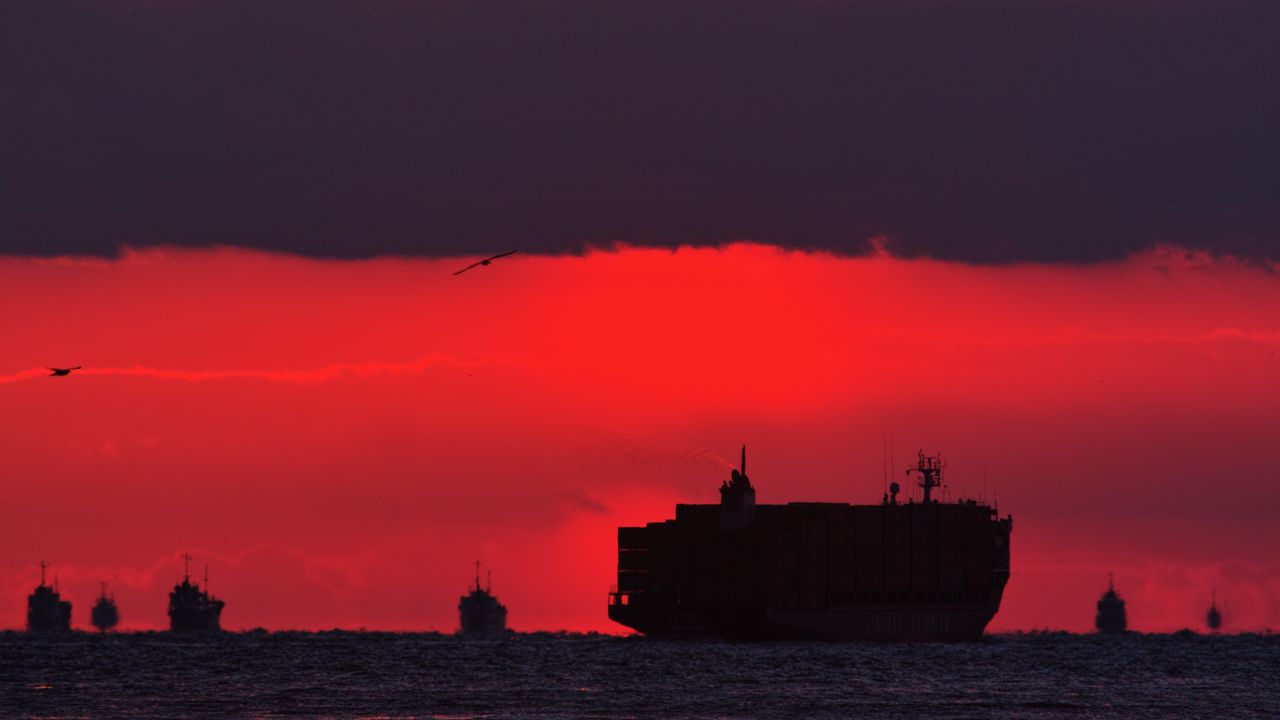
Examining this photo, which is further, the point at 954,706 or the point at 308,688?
the point at 308,688

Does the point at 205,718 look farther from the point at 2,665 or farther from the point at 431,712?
the point at 2,665

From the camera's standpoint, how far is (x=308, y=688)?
451 feet

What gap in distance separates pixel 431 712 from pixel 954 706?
93.5 ft

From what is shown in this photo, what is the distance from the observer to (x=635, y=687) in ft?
449

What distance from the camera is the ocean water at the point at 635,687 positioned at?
118 metres

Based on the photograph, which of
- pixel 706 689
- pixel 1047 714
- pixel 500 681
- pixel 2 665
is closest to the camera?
pixel 1047 714

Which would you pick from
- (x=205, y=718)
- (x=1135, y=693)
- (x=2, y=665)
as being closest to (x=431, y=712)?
(x=205, y=718)

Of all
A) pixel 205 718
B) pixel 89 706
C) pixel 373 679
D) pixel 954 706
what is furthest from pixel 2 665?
pixel 954 706

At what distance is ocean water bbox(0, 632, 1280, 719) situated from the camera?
118 meters

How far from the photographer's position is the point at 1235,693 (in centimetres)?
14275

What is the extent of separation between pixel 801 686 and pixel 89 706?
43.6m

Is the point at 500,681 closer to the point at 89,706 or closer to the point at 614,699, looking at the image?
the point at 614,699

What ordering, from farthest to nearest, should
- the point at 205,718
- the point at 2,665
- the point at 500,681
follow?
the point at 2,665 < the point at 500,681 < the point at 205,718

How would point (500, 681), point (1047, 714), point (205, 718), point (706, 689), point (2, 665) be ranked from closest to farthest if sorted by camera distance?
1. point (205, 718)
2. point (1047, 714)
3. point (706, 689)
4. point (500, 681)
5. point (2, 665)
